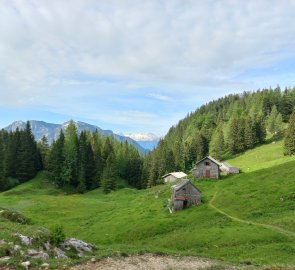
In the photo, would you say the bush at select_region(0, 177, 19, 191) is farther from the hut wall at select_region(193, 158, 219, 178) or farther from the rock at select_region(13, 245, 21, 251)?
the rock at select_region(13, 245, 21, 251)

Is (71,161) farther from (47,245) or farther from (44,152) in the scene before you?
(47,245)

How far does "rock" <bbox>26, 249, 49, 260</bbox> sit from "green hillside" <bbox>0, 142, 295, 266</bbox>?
2543 mm

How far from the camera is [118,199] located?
9550cm

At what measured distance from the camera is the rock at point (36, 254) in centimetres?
2380

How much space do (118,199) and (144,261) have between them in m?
70.2

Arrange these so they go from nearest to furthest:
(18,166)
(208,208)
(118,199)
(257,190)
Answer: (208,208) → (257,190) → (118,199) → (18,166)

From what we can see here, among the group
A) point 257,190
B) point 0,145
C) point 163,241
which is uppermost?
point 0,145

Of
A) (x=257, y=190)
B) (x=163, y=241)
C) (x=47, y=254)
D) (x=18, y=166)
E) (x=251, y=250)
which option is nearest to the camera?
(x=47, y=254)

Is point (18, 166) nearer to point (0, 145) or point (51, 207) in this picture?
point (0, 145)

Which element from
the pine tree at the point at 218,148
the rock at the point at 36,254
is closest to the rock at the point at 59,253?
the rock at the point at 36,254

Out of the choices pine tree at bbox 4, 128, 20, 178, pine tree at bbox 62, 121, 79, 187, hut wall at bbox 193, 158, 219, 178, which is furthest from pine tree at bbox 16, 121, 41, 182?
hut wall at bbox 193, 158, 219, 178

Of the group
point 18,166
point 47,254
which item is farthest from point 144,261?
point 18,166

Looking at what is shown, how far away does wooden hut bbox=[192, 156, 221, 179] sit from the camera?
331 ft

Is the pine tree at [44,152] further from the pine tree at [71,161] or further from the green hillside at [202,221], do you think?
the green hillside at [202,221]
